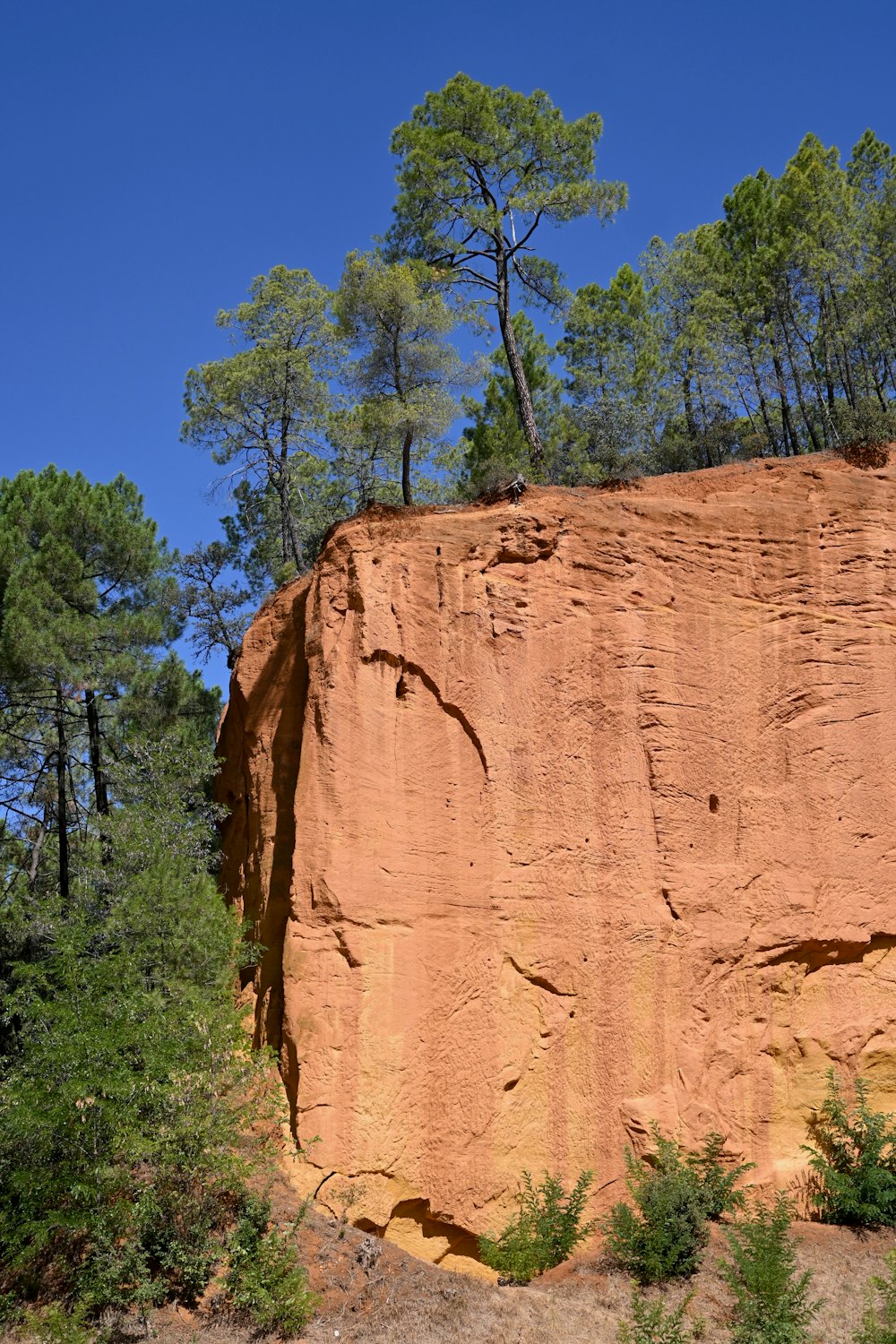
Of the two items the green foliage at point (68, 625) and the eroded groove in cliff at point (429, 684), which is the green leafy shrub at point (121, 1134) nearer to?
the eroded groove in cliff at point (429, 684)

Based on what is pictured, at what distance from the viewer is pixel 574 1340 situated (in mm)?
9117

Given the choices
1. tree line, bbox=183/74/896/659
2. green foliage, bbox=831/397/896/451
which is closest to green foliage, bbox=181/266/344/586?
tree line, bbox=183/74/896/659

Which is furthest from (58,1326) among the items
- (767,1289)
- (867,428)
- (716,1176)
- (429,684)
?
(867,428)

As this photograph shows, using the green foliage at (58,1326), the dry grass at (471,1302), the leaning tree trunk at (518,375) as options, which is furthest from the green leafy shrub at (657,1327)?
the leaning tree trunk at (518,375)

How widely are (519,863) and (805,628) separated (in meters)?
4.85

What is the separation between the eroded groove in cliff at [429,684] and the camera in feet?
40.5

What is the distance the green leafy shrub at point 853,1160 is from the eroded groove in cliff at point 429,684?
5.52 meters

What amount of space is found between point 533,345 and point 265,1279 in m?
22.2

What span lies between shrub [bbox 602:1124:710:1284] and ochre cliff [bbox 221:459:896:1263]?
339 millimetres

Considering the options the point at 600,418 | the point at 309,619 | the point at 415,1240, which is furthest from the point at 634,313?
the point at 415,1240

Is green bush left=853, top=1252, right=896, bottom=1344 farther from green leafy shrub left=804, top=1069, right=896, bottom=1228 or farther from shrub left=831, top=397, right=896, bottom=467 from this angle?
shrub left=831, top=397, right=896, bottom=467

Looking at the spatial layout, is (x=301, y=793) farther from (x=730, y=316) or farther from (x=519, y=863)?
(x=730, y=316)

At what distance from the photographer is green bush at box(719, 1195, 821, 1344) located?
9023mm

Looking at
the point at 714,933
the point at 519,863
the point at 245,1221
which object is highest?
the point at 519,863
